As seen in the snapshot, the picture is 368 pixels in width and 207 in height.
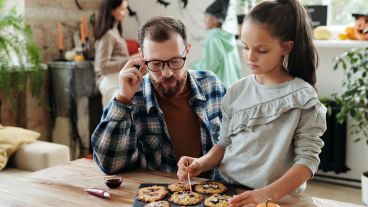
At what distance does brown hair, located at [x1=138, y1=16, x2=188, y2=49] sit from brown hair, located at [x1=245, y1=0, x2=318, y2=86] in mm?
386

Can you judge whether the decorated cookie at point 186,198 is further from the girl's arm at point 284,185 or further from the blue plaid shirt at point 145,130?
the blue plaid shirt at point 145,130

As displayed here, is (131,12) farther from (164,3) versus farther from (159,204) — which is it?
(159,204)

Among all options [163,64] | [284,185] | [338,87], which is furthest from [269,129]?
[338,87]

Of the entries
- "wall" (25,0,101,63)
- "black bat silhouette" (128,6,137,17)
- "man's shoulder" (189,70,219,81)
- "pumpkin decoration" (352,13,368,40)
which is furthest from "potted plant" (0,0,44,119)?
"pumpkin decoration" (352,13,368,40)

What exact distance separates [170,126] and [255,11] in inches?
24.8

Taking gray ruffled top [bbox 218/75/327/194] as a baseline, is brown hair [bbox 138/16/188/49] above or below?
above

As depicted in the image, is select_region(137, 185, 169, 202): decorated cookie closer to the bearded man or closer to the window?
the bearded man

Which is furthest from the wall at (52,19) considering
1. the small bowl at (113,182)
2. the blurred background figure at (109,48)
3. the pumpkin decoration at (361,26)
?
the small bowl at (113,182)

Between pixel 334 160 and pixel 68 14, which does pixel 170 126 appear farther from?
pixel 68 14

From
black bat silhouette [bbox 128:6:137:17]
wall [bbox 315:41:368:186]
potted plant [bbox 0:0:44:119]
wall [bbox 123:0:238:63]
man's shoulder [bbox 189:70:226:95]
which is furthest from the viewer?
black bat silhouette [bbox 128:6:137:17]

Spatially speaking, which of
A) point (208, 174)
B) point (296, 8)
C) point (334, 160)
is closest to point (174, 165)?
point (208, 174)

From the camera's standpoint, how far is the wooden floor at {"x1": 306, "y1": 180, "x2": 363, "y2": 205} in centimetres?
351

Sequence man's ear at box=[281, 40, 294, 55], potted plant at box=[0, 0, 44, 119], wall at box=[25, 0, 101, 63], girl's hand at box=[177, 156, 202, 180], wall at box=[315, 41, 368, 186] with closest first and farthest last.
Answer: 1. man's ear at box=[281, 40, 294, 55]
2. girl's hand at box=[177, 156, 202, 180]
3. potted plant at box=[0, 0, 44, 119]
4. wall at box=[315, 41, 368, 186]
5. wall at box=[25, 0, 101, 63]

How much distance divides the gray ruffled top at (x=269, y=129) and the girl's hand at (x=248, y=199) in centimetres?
11
